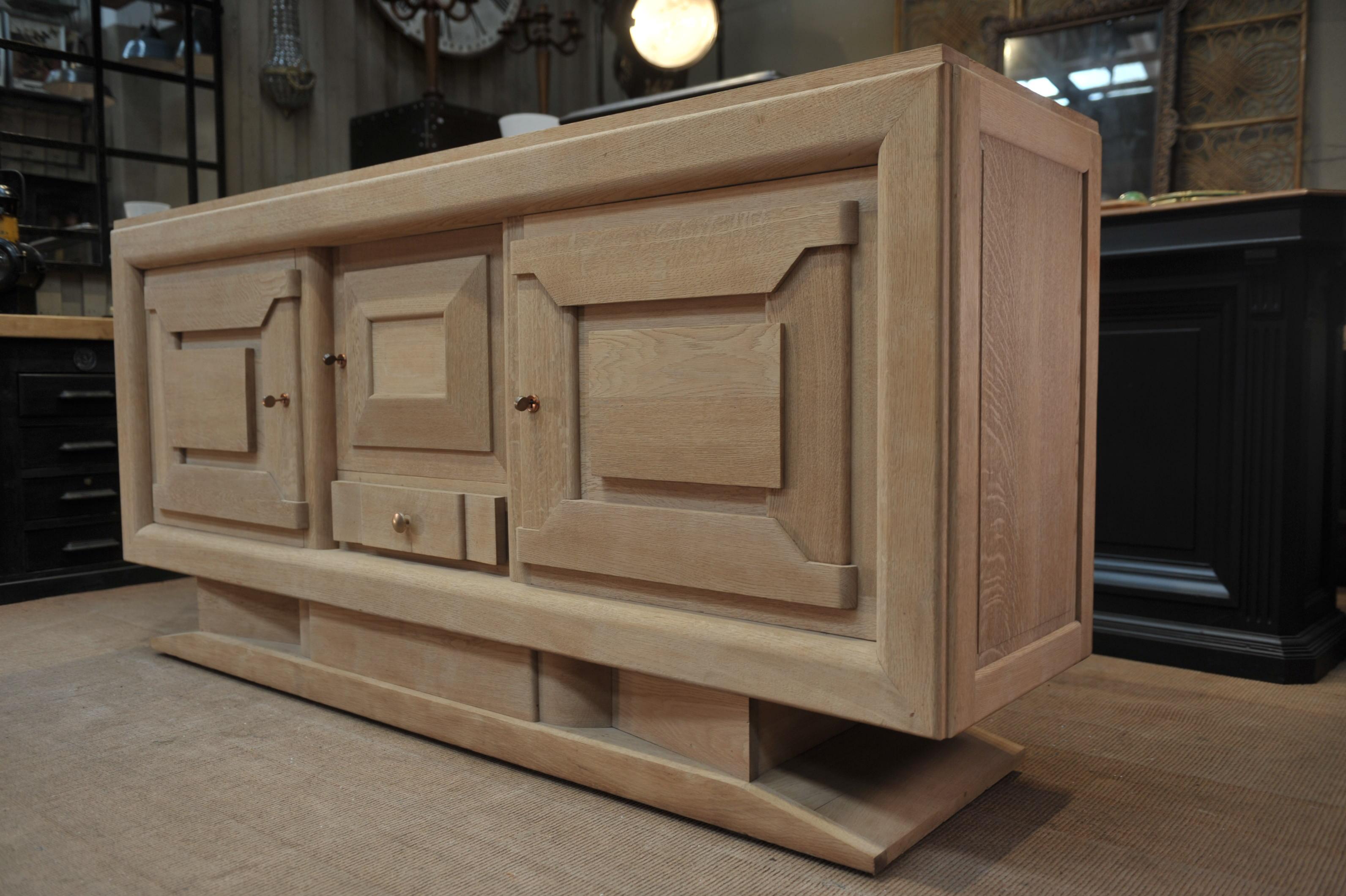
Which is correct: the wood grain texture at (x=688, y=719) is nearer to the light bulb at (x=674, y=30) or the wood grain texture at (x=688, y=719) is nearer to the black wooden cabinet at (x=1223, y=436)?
the black wooden cabinet at (x=1223, y=436)

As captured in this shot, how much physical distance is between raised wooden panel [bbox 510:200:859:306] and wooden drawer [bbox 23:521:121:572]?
5.88 feet

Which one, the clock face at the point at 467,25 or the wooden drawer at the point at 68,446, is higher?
the clock face at the point at 467,25

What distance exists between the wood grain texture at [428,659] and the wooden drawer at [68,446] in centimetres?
129

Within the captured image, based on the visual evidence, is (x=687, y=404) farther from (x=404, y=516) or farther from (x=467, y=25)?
(x=467, y=25)

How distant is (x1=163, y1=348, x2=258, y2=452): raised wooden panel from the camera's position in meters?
1.53

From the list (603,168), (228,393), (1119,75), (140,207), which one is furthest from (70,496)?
(1119,75)

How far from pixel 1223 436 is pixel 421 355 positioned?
1315 mm

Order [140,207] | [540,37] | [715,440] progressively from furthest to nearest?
[540,37]
[140,207]
[715,440]

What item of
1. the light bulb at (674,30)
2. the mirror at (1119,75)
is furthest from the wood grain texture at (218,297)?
the mirror at (1119,75)

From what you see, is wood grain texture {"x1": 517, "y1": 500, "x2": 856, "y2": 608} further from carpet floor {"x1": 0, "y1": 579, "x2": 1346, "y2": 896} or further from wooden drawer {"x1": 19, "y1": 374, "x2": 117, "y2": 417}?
wooden drawer {"x1": 19, "y1": 374, "x2": 117, "y2": 417}

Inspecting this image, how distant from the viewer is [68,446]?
93.6 inches

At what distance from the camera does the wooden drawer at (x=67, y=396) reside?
91.7 inches

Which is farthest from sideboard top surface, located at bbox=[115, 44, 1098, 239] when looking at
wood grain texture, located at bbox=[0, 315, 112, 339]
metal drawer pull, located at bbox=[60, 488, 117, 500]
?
metal drawer pull, located at bbox=[60, 488, 117, 500]

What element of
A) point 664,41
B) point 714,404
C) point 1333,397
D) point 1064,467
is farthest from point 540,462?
point 664,41
